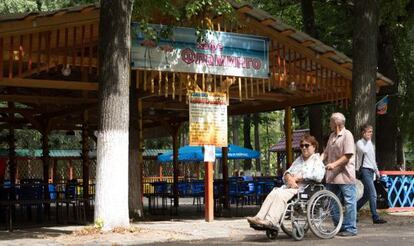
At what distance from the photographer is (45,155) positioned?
1795 cm

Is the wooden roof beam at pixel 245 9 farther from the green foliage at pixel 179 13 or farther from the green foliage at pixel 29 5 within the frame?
the green foliage at pixel 29 5

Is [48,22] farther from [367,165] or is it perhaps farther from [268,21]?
[367,165]

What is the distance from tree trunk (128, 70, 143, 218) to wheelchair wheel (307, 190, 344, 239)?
205 inches

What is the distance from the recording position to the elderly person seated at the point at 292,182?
8.98 m

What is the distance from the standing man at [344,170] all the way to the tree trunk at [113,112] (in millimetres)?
3269

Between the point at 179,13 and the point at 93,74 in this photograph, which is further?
the point at 93,74

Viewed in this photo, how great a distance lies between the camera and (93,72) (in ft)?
46.5

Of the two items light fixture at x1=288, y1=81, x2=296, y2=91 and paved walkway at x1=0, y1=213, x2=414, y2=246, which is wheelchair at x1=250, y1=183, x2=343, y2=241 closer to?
paved walkway at x1=0, y1=213, x2=414, y2=246

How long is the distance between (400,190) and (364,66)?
3.07m

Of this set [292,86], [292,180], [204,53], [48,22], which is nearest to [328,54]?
[292,86]

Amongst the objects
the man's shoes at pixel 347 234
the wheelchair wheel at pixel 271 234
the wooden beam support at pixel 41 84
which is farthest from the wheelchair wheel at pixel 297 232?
the wooden beam support at pixel 41 84

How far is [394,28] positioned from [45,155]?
11.0 meters

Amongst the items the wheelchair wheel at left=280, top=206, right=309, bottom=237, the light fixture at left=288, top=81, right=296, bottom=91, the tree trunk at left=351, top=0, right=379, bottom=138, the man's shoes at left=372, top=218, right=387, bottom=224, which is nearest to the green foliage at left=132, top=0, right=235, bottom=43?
the light fixture at left=288, top=81, right=296, bottom=91

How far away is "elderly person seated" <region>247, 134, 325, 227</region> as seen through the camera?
8.98 meters
